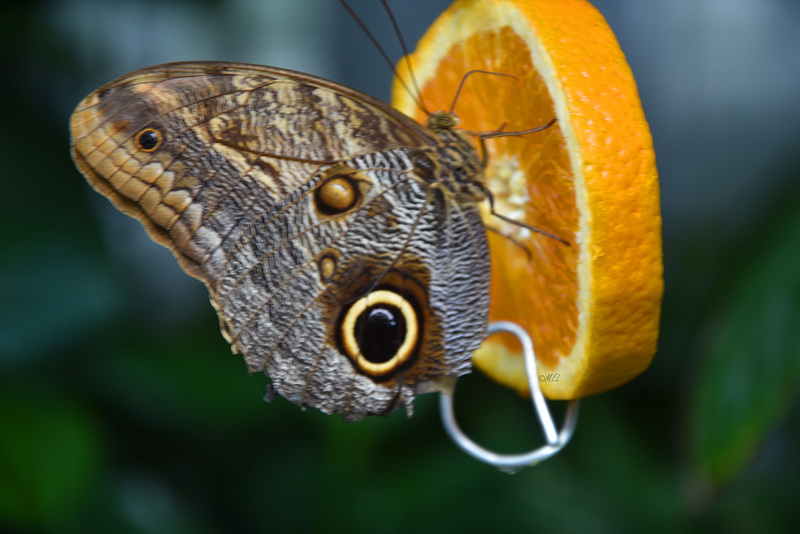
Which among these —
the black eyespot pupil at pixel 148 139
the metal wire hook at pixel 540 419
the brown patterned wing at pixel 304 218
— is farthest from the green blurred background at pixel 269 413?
the black eyespot pupil at pixel 148 139

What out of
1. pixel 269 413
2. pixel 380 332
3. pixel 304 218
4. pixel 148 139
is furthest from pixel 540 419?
pixel 269 413

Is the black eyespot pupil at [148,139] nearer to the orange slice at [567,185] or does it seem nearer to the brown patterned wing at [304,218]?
the brown patterned wing at [304,218]

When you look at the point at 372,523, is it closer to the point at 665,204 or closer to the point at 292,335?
the point at 292,335

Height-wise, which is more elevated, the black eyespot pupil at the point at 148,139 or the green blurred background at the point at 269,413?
the black eyespot pupil at the point at 148,139

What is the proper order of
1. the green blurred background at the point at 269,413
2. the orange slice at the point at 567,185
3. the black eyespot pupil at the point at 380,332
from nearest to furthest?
the orange slice at the point at 567,185
the black eyespot pupil at the point at 380,332
the green blurred background at the point at 269,413

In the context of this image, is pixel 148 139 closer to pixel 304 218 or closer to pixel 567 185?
pixel 304 218

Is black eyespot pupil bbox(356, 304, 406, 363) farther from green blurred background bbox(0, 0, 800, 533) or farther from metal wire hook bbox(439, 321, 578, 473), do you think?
green blurred background bbox(0, 0, 800, 533)

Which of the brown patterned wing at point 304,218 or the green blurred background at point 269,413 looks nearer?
the brown patterned wing at point 304,218
